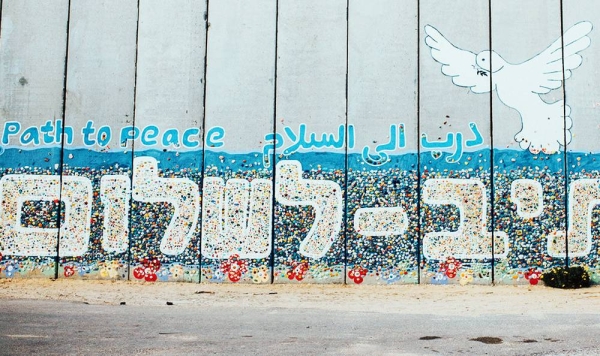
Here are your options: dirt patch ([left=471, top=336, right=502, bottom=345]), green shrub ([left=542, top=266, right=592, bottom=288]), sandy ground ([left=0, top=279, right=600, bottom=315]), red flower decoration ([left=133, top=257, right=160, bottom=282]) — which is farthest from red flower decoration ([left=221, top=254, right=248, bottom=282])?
dirt patch ([left=471, top=336, right=502, bottom=345])

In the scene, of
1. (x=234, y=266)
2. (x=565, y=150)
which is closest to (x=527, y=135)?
(x=565, y=150)

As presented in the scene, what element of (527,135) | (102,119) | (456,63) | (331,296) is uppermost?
(456,63)

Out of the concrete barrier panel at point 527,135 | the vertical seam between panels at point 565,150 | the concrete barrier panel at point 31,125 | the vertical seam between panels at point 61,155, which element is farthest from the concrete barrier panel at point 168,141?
the vertical seam between panels at point 565,150

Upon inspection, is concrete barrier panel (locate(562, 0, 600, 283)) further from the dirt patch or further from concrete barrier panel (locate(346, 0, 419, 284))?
the dirt patch

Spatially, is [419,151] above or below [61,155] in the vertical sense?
above

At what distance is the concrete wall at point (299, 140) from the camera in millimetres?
9469

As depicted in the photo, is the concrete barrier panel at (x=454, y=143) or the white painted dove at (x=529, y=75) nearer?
the concrete barrier panel at (x=454, y=143)

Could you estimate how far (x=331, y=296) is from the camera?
28.2 ft

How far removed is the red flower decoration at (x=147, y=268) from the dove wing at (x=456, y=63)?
5.16m

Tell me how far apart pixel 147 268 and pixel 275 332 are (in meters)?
4.21

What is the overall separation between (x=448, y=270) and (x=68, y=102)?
618 centimetres

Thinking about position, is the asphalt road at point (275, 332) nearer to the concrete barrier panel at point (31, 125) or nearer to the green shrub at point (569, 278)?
the green shrub at point (569, 278)

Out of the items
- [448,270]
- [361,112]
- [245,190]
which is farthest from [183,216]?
[448,270]

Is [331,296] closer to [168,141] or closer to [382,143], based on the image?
[382,143]
